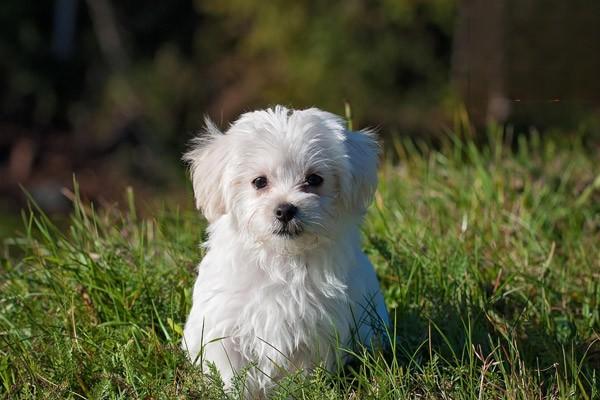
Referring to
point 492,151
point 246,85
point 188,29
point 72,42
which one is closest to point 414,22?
point 246,85

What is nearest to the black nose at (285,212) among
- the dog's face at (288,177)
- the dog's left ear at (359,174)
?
the dog's face at (288,177)

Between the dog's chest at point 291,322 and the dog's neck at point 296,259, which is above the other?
the dog's neck at point 296,259

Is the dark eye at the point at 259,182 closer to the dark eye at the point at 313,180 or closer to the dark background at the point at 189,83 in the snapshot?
the dark eye at the point at 313,180

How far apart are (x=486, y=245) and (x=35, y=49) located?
440 inches

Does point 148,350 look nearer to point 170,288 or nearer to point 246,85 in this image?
point 170,288

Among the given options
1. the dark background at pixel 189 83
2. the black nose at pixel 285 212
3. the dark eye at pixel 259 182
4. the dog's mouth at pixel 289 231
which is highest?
the dark eye at pixel 259 182

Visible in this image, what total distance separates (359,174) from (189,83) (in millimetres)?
11051

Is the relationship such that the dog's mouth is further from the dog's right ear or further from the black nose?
the dog's right ear

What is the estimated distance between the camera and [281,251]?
382 cm

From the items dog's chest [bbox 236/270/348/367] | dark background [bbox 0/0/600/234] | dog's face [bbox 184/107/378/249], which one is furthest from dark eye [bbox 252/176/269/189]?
dark background [bbox 0/0/600/234]

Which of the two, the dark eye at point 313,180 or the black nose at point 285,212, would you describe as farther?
the dark eye at point 313,180

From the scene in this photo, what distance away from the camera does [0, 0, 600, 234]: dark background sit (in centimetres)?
1320

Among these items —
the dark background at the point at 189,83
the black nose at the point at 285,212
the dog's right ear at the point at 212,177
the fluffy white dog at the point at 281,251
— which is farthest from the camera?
the dark background at the point at 189,83

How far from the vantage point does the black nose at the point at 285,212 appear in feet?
12.2
